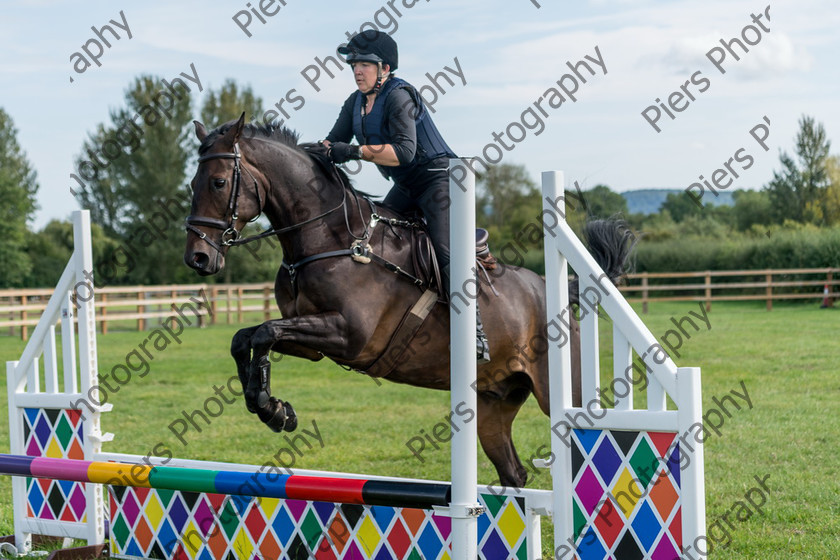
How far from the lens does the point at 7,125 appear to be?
54094mm

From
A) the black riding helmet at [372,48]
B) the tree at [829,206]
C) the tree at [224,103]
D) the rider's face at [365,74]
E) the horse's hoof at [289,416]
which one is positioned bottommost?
the horse's hoof at [289,416]

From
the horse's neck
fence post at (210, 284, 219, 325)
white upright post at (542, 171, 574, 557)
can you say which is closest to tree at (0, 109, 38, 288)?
fence post at (210, 284, 219, 325)

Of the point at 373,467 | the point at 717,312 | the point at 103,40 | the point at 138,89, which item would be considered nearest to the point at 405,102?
the point at 373,467

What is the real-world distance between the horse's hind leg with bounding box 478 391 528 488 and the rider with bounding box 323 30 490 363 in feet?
2.03

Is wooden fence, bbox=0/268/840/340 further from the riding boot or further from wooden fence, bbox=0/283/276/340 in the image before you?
the riding boot

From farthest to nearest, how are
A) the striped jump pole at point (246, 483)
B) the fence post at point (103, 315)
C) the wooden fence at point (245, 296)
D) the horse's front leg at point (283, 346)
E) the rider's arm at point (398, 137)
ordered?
the wooden fence at point (245, 296) → the fence post at point (103, 315) → the rider's arm at point (398, 137) → the horse's front leg at point (283, 346) → the striped jump pole at point (246, 483)

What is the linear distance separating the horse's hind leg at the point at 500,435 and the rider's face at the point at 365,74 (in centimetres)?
168

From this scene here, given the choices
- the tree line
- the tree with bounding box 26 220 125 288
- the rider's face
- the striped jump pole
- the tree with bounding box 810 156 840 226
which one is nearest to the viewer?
the striped jump pole

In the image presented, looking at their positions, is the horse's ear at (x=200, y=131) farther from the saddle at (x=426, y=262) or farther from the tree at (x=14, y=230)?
the tree at (x=14, y=230)

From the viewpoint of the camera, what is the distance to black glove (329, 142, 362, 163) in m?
3.84

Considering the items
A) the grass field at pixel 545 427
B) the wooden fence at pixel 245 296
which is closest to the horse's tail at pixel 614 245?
the grass field at pixel 545 427

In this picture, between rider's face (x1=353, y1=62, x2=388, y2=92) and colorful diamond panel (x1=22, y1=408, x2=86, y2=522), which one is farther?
colorful diamond panel (x1=22, y1=408, x2=86, y2=522)

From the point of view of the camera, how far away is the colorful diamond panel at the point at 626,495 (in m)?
2.65

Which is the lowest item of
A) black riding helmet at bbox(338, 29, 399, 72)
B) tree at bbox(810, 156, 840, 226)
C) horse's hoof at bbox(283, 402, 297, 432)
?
horse's hoof at bbox(283, 402, 297, 432)
